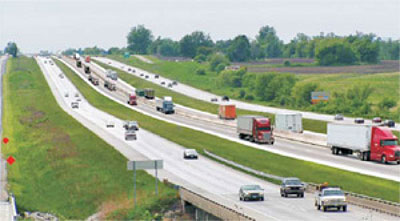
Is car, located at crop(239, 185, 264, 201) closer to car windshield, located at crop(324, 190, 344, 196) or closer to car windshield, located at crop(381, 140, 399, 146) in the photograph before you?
car windshield, located at crop(324, 190, 344, 196)

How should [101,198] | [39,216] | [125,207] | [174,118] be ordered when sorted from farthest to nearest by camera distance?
[174,118]
[101,198]
[39,216]
[125,207]

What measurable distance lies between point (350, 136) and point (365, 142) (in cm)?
348

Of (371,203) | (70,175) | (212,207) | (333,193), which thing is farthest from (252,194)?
(70,175)

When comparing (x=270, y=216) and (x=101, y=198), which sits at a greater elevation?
(x=270, y=216)

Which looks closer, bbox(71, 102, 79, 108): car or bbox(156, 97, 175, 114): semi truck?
bbox(156, 97, 175, 114): semi truck

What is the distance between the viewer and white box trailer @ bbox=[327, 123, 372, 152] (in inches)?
3325

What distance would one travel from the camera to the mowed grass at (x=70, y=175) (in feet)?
251

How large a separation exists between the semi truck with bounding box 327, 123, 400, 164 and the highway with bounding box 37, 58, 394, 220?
13.1m

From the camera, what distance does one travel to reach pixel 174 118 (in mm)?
163500

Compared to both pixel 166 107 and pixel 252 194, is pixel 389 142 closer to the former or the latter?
pixel 252 194

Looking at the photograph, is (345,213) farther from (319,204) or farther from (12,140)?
(12,140)

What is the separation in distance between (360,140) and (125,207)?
→ 28487 mm

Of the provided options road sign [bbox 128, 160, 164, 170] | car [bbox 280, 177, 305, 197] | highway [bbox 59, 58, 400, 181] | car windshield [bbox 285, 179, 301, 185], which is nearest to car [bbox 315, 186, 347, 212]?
car [bbox 280, 177, 305, 197]

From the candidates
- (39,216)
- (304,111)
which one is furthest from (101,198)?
(304,111)
